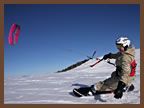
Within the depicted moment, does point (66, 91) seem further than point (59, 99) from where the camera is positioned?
Yes

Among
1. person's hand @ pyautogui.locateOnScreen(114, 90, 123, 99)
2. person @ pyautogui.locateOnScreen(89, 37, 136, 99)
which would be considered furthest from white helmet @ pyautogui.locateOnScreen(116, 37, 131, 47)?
person's hand @ pyautogui.locateOnScreen(114, 90, 123, 99)

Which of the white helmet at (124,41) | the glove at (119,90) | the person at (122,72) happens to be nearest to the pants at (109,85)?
the person at (122,72)

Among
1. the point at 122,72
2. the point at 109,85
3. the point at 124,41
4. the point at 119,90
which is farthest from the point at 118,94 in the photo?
the point at 124,41

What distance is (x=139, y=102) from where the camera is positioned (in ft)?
25.1

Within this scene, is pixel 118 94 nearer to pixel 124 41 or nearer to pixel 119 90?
pixel 119 90

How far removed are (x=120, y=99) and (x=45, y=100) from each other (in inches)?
79.5

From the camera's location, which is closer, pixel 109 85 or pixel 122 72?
pixel 122 72

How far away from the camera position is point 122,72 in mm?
8023

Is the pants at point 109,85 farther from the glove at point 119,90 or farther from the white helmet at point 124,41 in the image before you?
the white helmet at point 124,41

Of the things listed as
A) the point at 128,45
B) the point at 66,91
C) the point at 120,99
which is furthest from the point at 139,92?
the point at 66,91

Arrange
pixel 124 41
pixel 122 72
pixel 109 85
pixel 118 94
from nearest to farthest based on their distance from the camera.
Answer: pixel 118 94
pixel 122 72
pixel 124 41
pixel 109 85

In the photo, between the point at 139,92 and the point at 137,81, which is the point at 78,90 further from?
the point at 137,81

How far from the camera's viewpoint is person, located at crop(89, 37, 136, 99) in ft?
26.1

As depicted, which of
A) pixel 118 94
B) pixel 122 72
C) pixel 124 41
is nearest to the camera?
pixel 118 94
